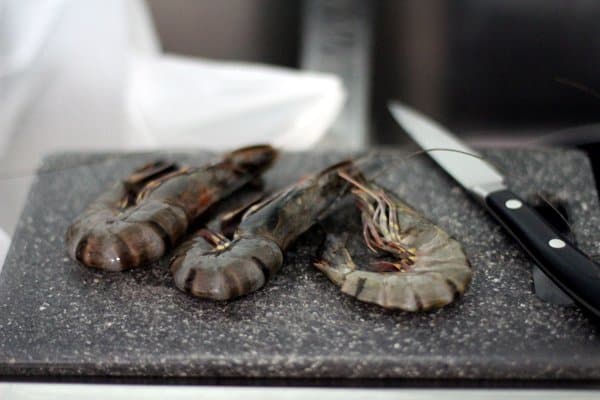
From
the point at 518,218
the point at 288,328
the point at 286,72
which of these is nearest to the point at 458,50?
the point at 286,72

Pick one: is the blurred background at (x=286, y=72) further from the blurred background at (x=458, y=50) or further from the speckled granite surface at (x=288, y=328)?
the speckled granite surface at (x=288, y=328)

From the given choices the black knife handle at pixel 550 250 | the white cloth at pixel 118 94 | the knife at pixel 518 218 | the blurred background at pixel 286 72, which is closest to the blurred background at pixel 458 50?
the blurred background at pixel 286 72

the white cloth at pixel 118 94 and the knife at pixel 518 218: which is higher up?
the knife at pixel 518 218

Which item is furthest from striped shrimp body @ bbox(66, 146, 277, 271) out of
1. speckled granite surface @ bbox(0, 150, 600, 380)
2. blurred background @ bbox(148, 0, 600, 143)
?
blurred background @ bbox(148, 0, 600, 143)

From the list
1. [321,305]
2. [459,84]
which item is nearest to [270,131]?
[459,84]

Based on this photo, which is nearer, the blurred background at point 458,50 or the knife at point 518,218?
the knife at point 518,218

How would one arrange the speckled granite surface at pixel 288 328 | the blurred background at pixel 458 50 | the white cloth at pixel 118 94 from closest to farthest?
the speckled granite surface at pixel 288 328
the white cloth at pixel 118 94
the blurred background at pixel 458 50

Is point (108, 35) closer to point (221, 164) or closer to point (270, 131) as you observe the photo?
point (270, 131)
